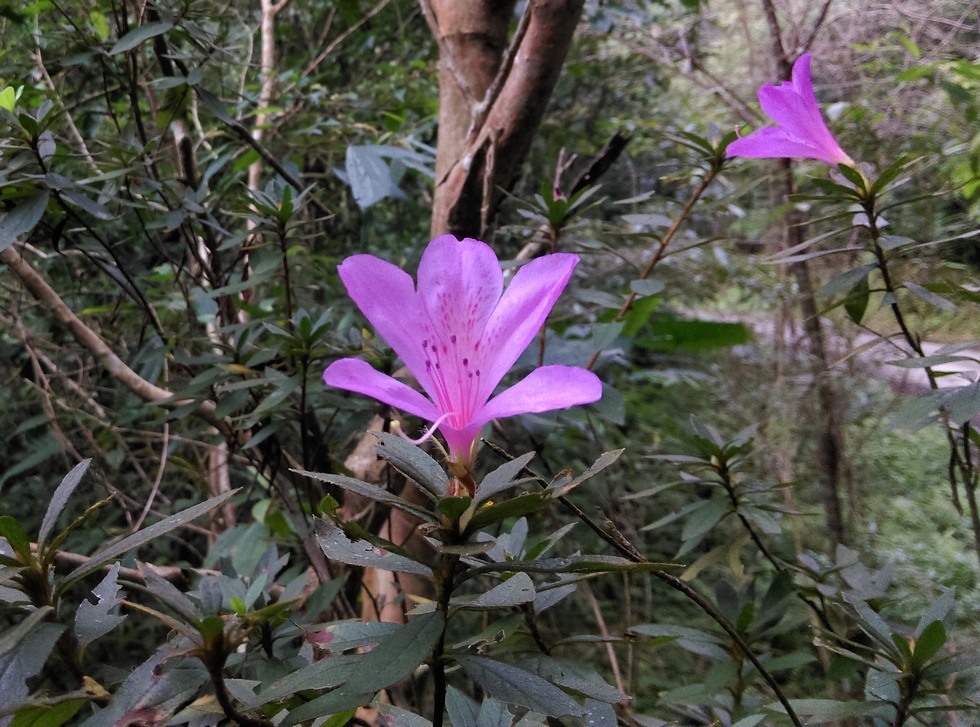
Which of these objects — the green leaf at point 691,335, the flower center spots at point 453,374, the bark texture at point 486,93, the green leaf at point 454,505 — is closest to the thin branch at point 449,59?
the bark texture at point 486,93

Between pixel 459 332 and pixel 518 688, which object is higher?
pixel 459 332

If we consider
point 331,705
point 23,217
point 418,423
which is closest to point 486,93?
point 418,423

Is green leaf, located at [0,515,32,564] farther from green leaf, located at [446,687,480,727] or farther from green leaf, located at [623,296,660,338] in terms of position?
green leaf, located at [623,296,660,338]

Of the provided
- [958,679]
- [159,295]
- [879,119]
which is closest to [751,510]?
[958,679]

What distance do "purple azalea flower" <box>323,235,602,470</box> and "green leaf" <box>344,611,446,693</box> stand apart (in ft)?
0.27

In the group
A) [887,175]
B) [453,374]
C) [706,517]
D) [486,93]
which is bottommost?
[706,517]

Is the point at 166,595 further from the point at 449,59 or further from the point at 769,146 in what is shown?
the point at 449,59

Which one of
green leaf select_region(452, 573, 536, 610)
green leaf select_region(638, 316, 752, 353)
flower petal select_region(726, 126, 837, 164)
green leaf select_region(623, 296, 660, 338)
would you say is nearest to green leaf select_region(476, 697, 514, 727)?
green leaf select_region(452, 573, 536, 610)

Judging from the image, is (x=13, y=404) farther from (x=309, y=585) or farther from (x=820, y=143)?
(x=820, y=143)

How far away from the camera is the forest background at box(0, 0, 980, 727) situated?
0.35 m

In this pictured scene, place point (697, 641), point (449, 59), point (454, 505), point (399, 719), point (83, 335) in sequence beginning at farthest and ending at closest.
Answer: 1. point (449, 59)
2. point (83, 335)
3. point (697, 641)
4. point (399, 719)
5. point (454, 505)

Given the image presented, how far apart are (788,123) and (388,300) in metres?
0.42

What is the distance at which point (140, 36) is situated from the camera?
662 millimetres

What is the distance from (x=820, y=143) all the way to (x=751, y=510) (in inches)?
14.2
